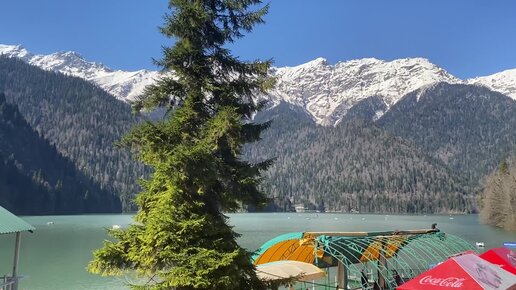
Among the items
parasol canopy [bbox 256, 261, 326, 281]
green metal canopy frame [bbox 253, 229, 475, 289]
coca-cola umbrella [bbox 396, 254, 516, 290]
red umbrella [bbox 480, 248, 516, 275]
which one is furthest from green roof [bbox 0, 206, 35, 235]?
red umbrella [bbox 480, 248, 516, 275]

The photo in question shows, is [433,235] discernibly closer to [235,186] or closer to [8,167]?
[235,186]

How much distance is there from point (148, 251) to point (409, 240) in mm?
12075

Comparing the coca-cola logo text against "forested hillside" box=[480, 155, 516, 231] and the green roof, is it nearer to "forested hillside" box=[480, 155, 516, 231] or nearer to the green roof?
the green roof

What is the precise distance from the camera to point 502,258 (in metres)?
12.8

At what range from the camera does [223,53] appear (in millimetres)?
12703

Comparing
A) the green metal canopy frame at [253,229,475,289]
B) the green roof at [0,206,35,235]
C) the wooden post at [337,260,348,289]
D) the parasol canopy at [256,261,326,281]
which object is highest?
the green roof at [0,206,35,235]

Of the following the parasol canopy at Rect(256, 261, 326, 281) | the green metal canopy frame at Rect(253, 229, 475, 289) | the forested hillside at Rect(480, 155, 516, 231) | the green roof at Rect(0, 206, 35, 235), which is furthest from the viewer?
the forested hillside at Rect(480, 155, 516, 231)

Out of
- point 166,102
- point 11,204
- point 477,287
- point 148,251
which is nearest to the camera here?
point 477,287

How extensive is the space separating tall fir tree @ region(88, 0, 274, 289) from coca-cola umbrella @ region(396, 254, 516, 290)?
391 cm

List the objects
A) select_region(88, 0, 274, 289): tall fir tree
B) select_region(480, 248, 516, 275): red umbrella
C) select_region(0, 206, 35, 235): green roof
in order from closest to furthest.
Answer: select_region(88, 0, 274, 289): tall fir tree → select_region(480, 248, 516, 275): red umbrella → select_region(0, 206, 35, 235): green roof

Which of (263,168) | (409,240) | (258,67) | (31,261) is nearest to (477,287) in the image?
(263,168)

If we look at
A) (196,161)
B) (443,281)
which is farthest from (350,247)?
(196,161)

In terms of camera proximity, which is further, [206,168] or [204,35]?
[204,35]

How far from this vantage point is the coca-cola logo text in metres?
8.63
